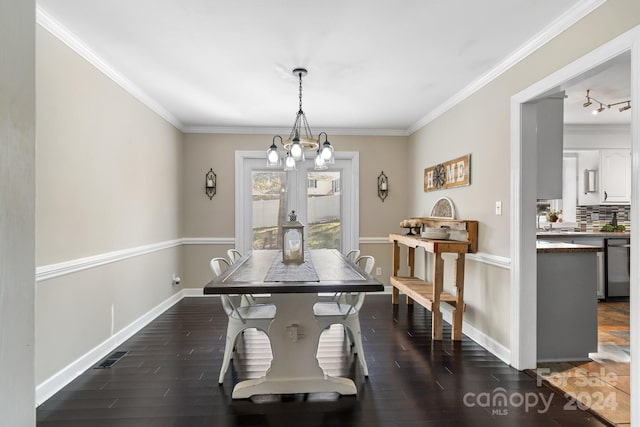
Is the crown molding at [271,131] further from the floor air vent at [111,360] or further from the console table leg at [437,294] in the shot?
the floor air vent at [111,360]

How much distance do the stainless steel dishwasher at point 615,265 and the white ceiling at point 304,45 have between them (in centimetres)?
208

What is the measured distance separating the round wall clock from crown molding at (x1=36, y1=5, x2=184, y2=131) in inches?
130

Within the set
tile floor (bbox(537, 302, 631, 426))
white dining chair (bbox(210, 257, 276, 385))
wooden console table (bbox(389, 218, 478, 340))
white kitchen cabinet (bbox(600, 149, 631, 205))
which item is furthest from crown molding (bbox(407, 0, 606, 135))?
white kitchen cabinet (bbox(600, 149, 631, 205))

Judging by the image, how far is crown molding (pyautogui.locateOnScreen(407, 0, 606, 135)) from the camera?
225 cm

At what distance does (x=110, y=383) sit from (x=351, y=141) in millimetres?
4206

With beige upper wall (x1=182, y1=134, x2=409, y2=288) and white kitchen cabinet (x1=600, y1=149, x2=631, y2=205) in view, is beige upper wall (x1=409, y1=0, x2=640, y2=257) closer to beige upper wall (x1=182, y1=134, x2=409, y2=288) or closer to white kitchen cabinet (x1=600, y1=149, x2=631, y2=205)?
beige upper wall (x1=182, y1=134, x2=409, y2=288)

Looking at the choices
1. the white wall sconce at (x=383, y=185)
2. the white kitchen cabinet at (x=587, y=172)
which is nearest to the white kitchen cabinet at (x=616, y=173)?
the white kitchen cabinet at (x=587, y=172)

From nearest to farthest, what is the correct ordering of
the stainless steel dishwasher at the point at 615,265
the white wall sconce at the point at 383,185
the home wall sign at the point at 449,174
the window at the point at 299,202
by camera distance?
1. the home wall sign at the point at 449,174
2. the stainless steel dishwasher at the point at 615,265
3. the window at the point at 299,202
4. the white wall sconce at the point at 383,185

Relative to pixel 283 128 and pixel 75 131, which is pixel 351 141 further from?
pixel 75 131

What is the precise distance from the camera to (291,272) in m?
2.54

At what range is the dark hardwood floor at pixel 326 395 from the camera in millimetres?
2205

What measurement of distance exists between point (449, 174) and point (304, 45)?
7.29 ft

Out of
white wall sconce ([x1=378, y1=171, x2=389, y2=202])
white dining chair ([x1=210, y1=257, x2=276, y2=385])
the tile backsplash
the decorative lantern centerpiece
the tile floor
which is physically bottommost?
the tile floor
